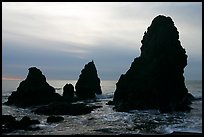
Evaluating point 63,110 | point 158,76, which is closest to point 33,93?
point 63,110

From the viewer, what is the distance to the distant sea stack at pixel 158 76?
189ft

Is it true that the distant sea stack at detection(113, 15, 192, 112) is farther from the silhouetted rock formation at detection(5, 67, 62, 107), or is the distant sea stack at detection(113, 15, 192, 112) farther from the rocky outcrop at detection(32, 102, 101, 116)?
the silhouetted rock formation at detection(5, 67, 62, 107)

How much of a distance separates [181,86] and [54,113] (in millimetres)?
29236

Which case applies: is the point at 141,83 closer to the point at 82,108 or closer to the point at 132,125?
the point at 82,108

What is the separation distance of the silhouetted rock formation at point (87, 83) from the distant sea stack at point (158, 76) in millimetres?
24113

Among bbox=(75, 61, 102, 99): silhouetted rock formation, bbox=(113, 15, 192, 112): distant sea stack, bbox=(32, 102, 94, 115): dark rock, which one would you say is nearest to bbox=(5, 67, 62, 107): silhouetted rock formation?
bbox=(113, 15, 192, 112): distant sea stack

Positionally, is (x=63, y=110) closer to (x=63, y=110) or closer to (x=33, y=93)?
(x=63, y=110)

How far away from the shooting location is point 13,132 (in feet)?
97.9

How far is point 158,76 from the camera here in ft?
198

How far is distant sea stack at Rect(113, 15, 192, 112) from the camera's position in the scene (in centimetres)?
5756

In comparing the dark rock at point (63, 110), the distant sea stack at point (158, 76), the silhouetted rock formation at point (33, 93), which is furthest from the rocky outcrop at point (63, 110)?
the silhouetted rock formation at point (33, 93)

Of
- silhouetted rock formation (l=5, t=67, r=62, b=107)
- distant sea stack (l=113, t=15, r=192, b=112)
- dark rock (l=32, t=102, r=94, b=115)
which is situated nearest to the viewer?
dark rock (l=32, t=102, r=94, b=115)

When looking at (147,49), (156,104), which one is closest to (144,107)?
(156,104)

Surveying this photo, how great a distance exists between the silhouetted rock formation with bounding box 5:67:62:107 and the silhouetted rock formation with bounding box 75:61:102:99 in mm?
18754
